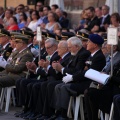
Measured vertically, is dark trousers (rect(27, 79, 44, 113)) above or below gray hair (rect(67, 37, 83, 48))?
below

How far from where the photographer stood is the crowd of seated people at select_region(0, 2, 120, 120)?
39.5 feet

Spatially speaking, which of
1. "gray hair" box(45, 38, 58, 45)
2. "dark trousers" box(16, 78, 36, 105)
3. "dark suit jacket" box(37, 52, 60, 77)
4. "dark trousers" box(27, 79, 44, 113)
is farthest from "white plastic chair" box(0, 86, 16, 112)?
"gray hair" box(45, 38, 58, 45)

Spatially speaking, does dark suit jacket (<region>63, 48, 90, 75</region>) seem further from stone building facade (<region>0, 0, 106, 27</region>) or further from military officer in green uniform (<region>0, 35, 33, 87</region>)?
stone building facade (<region>0, 0, 106, 27</region>)

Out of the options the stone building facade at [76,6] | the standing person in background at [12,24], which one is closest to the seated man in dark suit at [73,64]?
the standing person in background at [12,24]

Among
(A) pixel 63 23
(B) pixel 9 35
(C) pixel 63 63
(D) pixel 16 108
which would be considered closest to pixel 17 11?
(A) pixel 63 23

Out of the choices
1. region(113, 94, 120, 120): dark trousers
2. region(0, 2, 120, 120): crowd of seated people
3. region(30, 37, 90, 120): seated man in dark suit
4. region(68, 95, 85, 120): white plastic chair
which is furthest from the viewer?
region(30, 37, 90, 120): seated man in dark suit

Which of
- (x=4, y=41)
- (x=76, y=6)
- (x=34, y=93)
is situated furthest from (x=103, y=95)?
(x=76, y=6)

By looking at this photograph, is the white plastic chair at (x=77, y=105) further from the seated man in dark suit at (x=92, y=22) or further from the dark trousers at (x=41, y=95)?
the seated man in dark suit at (x=92, y=22)

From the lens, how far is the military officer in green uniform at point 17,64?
49.0 feet

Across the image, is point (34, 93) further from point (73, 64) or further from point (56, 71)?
point (73, 64)

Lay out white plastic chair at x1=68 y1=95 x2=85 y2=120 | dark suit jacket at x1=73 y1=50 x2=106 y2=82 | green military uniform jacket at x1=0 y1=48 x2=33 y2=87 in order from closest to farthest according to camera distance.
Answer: dark suit jacket at x1=73 y1=50 x2=106 y2=82, white plastic chair at x1=68 y1=95 x2=85 y2=120, green military uniform jacket at x1=0 y1=48 x2=33 y2=87

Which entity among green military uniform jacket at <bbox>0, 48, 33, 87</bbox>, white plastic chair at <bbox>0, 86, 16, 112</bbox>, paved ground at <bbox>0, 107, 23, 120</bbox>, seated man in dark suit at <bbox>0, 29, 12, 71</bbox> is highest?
seated man in dark suit at <bbox>0, 29, 12, 71</bbox>

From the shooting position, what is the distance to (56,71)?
1362 cm

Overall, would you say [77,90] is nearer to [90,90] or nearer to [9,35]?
[90,90]
